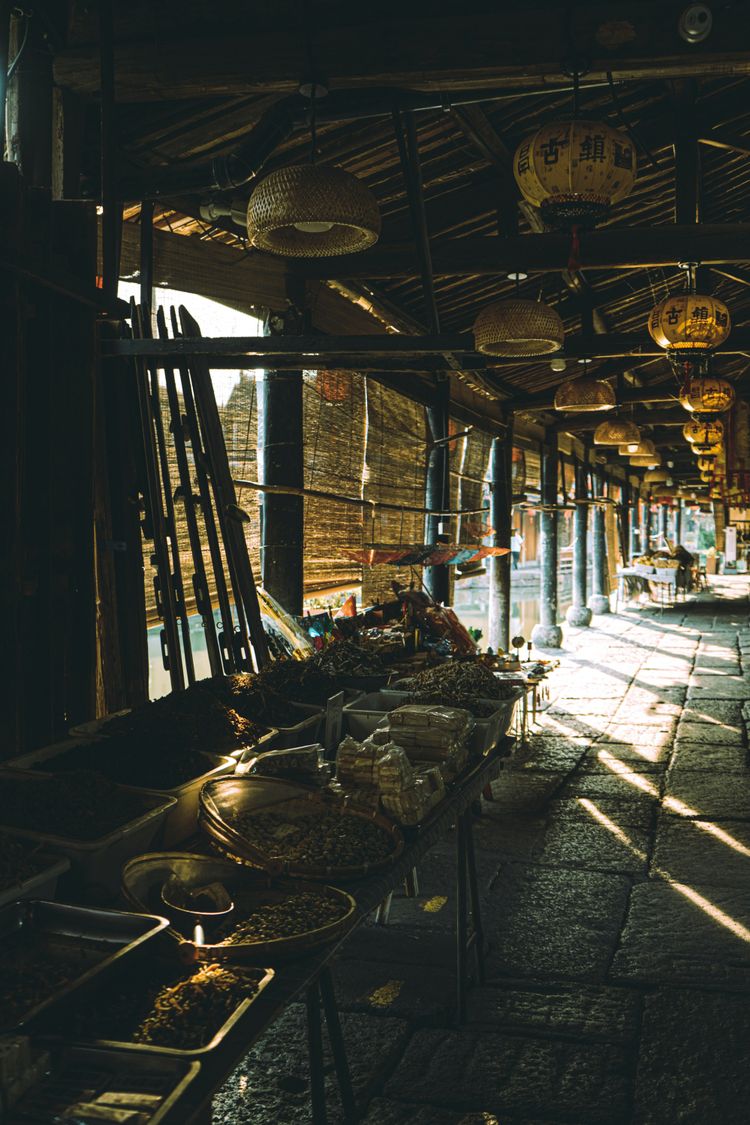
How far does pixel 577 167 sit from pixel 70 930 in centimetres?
415

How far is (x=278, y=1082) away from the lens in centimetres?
375

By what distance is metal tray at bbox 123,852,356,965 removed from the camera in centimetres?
262

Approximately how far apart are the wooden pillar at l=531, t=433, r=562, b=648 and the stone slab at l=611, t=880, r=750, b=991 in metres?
12.2

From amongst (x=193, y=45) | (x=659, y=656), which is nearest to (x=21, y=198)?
(x=193, y=45)

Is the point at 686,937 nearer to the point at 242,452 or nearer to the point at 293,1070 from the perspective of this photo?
the point at 293,1070

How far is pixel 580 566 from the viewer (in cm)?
2297

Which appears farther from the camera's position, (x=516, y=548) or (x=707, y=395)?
(x=516, y=548)

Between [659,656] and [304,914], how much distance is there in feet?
49.7

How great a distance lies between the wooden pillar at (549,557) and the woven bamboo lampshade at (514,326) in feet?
37.7

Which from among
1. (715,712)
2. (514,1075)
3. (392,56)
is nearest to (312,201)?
(392,56)

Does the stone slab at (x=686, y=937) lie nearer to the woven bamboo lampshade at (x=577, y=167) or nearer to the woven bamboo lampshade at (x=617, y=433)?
the woven bamboo lampshade at (x=577, y=167)

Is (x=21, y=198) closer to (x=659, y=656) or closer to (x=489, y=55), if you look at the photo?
(x=489, y=55)

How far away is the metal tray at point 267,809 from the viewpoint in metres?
3.19

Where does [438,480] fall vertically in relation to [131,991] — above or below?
above
